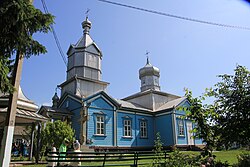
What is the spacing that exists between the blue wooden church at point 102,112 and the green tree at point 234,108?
1591 centimetres

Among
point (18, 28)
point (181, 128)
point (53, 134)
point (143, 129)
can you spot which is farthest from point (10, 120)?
point (181, 128)

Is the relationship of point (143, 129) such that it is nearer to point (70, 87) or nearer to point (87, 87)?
point (87, 87)

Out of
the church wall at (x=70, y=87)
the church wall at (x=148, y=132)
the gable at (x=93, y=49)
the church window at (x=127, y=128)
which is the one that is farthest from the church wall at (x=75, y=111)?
the church wall at (x=148, y=132)

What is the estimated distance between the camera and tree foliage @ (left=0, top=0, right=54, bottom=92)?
5598mm

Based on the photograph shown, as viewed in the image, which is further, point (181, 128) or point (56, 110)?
point (181, 128)

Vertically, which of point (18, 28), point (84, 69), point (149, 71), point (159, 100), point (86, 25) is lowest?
point (18, 28)

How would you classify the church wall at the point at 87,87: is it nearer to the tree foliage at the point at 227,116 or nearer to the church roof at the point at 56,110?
the church roof at the point at 56,110

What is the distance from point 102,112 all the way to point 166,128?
29.0 ft

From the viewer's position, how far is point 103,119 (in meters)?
24.8

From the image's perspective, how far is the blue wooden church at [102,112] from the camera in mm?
23906

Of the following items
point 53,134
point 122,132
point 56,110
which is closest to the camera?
point 53,134

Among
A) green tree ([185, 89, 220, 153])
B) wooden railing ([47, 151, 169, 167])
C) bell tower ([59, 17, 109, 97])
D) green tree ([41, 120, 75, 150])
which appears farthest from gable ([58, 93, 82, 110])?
green tree ([185, 89, 220, 153])

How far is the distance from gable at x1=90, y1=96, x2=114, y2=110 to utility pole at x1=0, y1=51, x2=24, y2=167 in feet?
57.1

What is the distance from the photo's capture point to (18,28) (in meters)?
5.89
